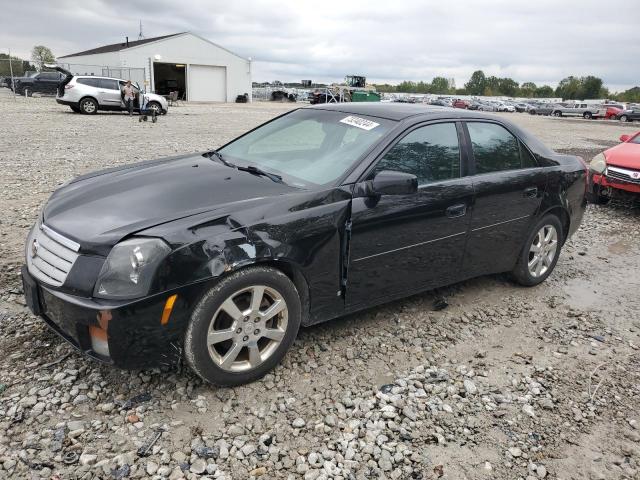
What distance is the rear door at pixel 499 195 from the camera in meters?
4.02

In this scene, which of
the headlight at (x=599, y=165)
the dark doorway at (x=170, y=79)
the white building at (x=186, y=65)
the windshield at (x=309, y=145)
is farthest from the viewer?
the dark doorway at (x=170, y=79)

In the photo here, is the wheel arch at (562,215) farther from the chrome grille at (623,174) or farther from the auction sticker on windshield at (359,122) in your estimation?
the chrome grille at (623,174)

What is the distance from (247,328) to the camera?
288cm

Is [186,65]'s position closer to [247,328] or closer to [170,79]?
[170,79]

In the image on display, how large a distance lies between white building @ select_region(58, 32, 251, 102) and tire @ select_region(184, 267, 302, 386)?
41.2m

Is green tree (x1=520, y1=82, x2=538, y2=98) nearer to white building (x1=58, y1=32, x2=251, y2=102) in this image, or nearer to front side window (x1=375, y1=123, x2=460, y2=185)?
white building (x1=58, y1=32, x2=251, y2=102)

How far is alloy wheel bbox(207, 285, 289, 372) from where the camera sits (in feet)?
9.20

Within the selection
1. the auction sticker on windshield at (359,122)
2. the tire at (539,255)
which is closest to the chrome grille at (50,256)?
the auction sticker on windshield at (359,122)

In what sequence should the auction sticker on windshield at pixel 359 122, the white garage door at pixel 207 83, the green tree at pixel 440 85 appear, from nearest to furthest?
the auction sticker on windshield at pixel 359 122, the white garage door at pixel 207 83, the green tree at pixel 440 85

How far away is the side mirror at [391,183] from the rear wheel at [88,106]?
2090 centimetres

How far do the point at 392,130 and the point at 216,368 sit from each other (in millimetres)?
1978

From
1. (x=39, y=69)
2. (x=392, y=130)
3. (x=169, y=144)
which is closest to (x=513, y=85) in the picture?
(x=39, y=69)

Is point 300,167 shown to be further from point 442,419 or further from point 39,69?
point 39,69

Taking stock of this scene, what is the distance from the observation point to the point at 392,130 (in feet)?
11.7
